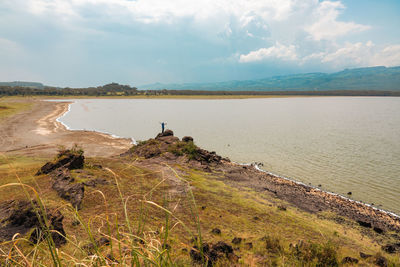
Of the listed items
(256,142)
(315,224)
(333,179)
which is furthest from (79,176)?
(256,142)

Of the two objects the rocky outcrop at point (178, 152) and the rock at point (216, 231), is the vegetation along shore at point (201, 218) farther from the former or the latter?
the rocky outcrop at point (178, 152)

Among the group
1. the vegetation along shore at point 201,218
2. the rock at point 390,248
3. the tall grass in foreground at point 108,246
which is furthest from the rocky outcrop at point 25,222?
the rock at point 390,248

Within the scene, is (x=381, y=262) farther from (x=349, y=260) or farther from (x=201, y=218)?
(x=201, y=218)

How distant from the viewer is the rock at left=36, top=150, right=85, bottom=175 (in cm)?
1163

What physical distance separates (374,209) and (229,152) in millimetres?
15238

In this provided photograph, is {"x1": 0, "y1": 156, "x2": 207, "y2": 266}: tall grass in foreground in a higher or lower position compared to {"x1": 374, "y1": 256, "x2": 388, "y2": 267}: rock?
higher

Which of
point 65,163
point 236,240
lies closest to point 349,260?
point 236,240

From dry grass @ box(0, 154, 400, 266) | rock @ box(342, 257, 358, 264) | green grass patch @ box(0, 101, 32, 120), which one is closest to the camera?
dry grass @ box(0, 154, 400, 266)

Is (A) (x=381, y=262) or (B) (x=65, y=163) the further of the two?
(B) (x=65, y=163)

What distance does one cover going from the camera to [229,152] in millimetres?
26469

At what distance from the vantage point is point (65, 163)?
12.0m

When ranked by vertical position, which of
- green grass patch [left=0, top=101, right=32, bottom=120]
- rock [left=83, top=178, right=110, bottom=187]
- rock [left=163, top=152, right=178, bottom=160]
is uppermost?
green grass patch [left=0, top=101, right=32, bottom=120]

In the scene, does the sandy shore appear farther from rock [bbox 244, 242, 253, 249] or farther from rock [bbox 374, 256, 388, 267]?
rock [bbox 374, 256, 388, 267]

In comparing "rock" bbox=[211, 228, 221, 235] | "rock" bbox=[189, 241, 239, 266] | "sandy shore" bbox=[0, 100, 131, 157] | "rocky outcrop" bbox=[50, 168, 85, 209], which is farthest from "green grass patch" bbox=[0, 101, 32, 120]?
"rock" bbox=[189, 241, 239, 266]
